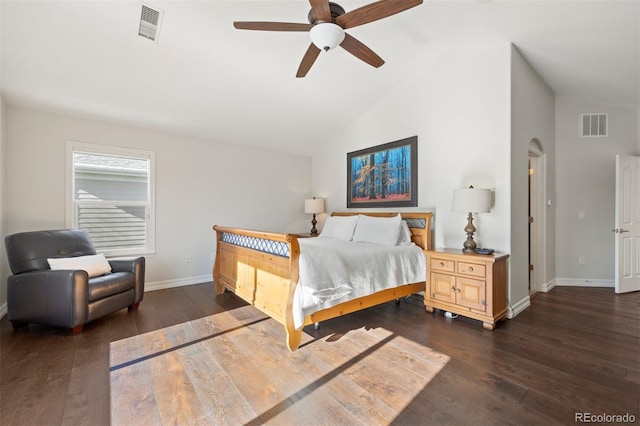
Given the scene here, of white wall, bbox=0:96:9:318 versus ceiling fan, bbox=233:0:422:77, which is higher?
ceiling fan, bbox=233:0:422:77

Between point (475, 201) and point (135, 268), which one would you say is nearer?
point (475, 201)

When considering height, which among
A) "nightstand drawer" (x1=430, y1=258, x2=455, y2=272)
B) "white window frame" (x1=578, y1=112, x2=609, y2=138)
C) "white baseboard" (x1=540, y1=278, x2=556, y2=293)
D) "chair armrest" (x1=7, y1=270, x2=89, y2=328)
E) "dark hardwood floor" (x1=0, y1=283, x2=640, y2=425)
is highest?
"white window frame" (x1=578, y1=112, x2=609, y2=138)

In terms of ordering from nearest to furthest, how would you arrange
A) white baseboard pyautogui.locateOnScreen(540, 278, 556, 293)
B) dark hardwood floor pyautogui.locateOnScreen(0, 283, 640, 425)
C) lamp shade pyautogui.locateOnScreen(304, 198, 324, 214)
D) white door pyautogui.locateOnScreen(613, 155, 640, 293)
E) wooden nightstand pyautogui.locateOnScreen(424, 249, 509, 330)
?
dark hardwood floor pyautogui.locateOnScreen(0, 283, 640, 425), wooden nightstand pyautogui.locateOnScreen(424, 249, 509, 330), white door pyautogui.locateOnScreen(613, 155, 640, 293), white baseboard pyautogui.locateOnScreen(540, 278, 556, 293), lamp shade pyautogui.locateOnScreen(304, 198, 324, 214)

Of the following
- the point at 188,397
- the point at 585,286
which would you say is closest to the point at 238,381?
the point at 188,397

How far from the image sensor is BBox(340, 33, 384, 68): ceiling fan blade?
7.30ft

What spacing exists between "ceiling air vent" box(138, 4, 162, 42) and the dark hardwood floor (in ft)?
9.18

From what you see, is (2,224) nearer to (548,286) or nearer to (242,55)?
(242,55)

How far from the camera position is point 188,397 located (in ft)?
5.74

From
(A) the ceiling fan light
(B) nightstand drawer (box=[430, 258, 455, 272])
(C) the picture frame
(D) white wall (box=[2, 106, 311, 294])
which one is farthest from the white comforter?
(D) white wall (box=[2, 106, 311, 294])

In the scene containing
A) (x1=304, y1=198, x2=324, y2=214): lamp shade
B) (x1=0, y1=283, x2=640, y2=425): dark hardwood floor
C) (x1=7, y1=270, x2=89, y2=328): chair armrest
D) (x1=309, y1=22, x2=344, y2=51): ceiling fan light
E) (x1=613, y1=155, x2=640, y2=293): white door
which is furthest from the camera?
(x1=304, y1=198, x2=324, y2=214): lamp shade

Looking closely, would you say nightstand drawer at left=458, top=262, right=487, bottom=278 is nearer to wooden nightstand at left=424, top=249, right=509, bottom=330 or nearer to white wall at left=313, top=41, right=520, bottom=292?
wooden nightstand at left=424, top=249, right=509, bottom=330

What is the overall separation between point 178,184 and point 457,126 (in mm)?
4015

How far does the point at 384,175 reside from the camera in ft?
14.5

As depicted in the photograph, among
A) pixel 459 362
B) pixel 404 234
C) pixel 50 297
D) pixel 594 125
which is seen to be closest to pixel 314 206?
pixel 404 234
